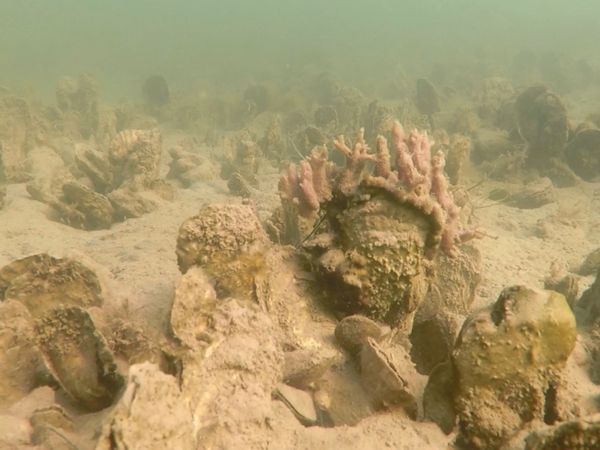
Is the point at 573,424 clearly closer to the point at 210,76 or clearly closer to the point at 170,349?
the point at 170,349

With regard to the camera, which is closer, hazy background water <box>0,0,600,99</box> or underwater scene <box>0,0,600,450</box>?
underwater scene <box>0,0,600,450</box>

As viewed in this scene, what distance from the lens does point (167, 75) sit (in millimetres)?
28594

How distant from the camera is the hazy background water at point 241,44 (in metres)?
27.7

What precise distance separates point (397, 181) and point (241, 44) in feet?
156

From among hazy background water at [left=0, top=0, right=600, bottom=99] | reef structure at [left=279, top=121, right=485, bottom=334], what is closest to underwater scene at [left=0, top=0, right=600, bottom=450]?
reef structure at [left=279, top=121, right=485, bottom=334]

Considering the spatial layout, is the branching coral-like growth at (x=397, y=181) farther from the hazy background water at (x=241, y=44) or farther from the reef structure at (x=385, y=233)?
the hazy background water at (x=241, y=44)

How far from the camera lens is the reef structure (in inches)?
99.2

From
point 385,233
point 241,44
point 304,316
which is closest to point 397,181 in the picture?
point 385,233

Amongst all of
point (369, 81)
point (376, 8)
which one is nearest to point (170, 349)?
point (369, 81)

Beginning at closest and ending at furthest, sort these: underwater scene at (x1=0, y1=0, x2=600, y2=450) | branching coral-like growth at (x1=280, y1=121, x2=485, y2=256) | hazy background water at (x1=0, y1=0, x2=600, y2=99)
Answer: underwater scene at (x1=0, y1=0, x2=600, y2=450) < branching coral-like growth at (x1=280, y1=121, x2=485, y2=256) < hazy background water at (x1=0, y1=0, x2=600, y2=99)

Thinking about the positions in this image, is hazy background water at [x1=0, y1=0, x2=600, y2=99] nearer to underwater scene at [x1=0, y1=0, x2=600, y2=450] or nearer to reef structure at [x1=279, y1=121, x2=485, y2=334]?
underwater scene at [x1=0, y1=0, x2=600, y2=450]

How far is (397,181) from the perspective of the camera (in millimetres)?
2562

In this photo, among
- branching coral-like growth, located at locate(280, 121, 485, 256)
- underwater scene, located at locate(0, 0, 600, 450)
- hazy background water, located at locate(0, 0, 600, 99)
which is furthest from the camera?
hazy background water, located at locate(0, 0, 600, 99)

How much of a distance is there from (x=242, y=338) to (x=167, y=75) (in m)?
30.7
